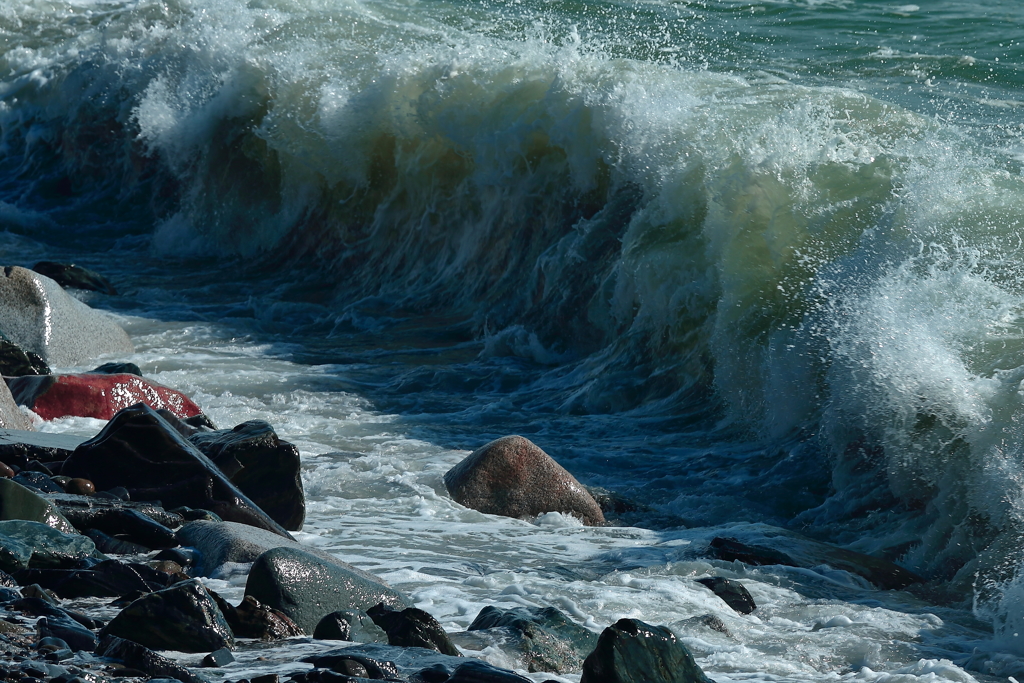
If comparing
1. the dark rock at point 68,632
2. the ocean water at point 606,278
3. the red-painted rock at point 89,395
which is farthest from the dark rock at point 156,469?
the red-painted rock at point 89,395

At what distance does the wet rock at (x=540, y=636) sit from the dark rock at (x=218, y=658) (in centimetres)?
84

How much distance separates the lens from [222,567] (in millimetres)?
4008

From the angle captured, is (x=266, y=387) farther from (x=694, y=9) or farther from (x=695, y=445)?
(x=694, y=9)

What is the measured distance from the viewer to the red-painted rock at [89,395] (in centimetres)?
632

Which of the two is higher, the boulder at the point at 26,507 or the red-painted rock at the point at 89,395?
the boulder at the point at 26,507

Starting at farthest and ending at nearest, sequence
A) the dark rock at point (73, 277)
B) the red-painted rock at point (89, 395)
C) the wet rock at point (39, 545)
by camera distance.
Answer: the dark rock at point (73, 277) < the red-painted rock at point (89, 395) < the wet rock at point (39, 545)

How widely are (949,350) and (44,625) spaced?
4382 mm

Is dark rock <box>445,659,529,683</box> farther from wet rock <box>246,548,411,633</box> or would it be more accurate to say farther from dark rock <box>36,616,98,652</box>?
dark rock <box>36,616,98,652</box>

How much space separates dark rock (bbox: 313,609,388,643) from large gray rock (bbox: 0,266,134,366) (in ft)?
15.1

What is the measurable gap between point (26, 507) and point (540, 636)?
5.48 feet

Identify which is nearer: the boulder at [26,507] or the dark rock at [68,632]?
the dark rock at [68,632]

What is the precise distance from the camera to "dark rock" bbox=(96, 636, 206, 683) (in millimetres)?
2924

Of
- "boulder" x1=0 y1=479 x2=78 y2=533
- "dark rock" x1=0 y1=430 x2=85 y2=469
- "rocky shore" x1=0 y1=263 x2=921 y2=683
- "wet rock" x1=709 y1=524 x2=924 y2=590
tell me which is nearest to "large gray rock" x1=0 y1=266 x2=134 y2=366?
"rocky shore" x1=0 y1=263 x2=921 y2=683

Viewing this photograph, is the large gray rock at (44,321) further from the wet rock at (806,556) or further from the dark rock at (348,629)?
the dark rock at (348,629)
